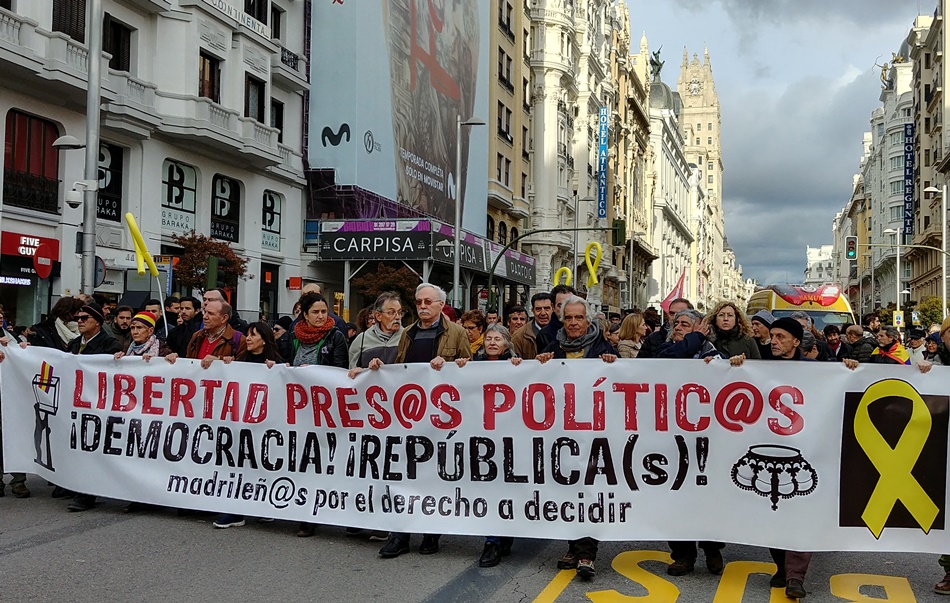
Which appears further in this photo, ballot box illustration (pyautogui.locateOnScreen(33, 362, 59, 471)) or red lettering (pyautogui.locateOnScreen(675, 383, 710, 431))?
ballot box illustration (pyautogui.locateOnScreen(33, 362, 59, 471))

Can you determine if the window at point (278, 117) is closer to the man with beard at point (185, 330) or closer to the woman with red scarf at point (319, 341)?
the man with beard at point (185, 330)

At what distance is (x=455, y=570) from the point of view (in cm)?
621

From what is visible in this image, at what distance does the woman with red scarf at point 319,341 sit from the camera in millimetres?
7570

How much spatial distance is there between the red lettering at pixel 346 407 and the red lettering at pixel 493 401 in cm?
95

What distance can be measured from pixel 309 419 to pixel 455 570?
1.69 meters

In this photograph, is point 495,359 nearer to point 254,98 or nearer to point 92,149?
point 92,149

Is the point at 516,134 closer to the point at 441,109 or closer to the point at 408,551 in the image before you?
the point at 441,109

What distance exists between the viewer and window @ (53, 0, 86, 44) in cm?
2044

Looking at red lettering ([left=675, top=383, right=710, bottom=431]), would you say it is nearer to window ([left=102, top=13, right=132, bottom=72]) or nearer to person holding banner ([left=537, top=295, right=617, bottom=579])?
person holding banner ([left=537, top=295, right=617, bottom=579])

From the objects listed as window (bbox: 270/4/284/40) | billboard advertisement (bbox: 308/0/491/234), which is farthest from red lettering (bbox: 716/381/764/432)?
window (bbox: 270/4/284/40)

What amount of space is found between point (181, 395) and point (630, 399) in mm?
3574

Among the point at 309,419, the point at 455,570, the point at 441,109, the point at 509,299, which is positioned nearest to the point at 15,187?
the point at 309,419

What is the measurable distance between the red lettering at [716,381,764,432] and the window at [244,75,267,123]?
24.0 metres

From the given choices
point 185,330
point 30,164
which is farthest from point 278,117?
point 185,330
